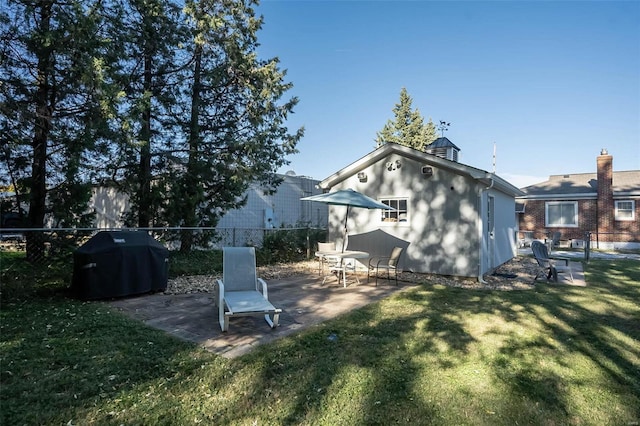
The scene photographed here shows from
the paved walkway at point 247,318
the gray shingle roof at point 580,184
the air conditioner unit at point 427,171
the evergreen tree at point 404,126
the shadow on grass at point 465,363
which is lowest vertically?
the shadow on grass at point 465,363

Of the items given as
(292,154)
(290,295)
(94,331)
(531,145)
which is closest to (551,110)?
(531,145)

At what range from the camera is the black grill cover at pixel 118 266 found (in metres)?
6.54

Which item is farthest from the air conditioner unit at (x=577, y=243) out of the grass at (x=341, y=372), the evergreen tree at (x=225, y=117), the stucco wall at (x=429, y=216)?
the evergreen tree at (x=225, y=117)

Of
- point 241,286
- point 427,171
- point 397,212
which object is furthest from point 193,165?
point 427,171

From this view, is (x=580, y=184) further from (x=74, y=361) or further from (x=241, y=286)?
(x=74, y=361)

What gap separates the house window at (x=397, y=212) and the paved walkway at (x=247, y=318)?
247 cm

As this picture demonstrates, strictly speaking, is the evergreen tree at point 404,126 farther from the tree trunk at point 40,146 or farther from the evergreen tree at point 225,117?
the tree trunk at point 40,146

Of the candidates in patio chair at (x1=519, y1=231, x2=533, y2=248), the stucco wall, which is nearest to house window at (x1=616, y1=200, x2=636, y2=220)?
patio chair at (x1=519, y1=231, x2=533, y2=248)

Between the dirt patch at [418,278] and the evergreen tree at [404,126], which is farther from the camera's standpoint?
the evergreen tree at [404,126]

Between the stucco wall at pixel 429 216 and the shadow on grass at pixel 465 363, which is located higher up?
the stucco wall at pixel 429 216

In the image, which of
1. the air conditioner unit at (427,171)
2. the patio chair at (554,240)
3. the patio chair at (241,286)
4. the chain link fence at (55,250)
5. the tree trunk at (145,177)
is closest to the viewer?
the patio chair at (241,286)

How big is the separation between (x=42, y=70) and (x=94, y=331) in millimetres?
6503

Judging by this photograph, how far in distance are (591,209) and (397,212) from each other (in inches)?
613

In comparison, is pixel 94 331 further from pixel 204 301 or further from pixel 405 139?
pixel 405 139
